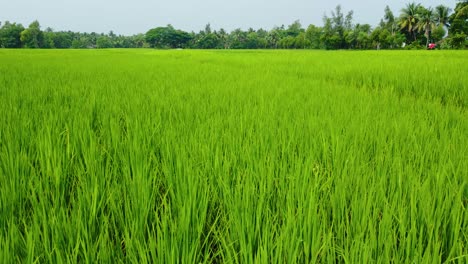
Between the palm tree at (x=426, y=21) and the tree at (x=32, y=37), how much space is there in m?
66.5

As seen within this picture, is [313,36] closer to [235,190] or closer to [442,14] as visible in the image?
[442,14]

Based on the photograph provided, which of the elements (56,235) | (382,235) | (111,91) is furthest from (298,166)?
(111,91)

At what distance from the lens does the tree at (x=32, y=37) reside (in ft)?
202

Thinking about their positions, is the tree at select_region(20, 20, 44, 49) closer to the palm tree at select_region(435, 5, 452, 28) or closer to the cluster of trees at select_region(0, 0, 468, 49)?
the cluster of trees at select_region(0, 0, 468, 49)

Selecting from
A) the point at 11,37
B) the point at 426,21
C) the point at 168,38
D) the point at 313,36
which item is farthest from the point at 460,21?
the point at 11,37

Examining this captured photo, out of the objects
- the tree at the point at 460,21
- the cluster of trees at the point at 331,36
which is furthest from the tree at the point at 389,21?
the tree at the point at 460,21

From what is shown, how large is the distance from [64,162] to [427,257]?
114 cm

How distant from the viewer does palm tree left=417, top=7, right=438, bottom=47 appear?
4906cm

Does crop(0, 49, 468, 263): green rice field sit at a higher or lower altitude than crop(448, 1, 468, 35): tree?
lower

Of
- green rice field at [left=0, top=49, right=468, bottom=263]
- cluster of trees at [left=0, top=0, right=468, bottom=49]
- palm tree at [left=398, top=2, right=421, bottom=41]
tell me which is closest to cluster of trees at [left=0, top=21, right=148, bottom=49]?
cluster of trees at [left=0, top=0, right=468, bottom=49]

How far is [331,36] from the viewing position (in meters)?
50.2

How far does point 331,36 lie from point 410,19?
12.6 m

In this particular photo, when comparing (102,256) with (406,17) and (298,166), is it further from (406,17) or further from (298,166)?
(406,17)

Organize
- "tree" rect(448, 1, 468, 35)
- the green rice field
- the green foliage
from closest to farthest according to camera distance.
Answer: the green rice field
"tree" rect(448, 1, 468, 35)
the green foliage
